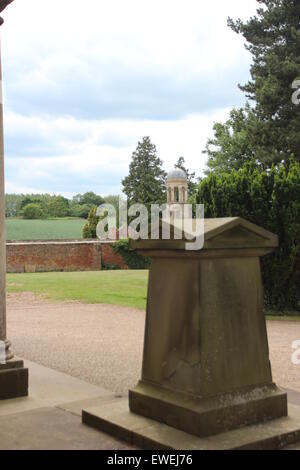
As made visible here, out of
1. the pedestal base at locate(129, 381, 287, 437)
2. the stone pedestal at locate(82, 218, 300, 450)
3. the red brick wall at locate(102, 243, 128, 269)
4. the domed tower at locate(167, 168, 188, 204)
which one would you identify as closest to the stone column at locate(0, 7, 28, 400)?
the stone pedestal at locate(82, 218, 300, 450)

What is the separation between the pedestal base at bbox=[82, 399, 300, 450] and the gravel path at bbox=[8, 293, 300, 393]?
1824mm

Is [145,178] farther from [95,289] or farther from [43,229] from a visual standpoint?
[95,289]

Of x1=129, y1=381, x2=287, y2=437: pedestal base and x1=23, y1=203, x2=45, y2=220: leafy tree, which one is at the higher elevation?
x1=23, y1=203, x2=45, y2=220: leafy tree

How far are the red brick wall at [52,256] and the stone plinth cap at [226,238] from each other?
25.5m

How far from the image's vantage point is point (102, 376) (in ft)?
21.2

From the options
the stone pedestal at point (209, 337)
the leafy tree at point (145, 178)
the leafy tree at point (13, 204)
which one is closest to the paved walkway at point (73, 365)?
the stone pedestal at point (209, 337)

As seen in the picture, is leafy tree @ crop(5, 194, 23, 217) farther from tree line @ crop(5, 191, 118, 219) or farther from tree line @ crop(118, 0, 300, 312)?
tree line @ crop(118, 0, 300, 312)

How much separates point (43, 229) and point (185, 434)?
172ft

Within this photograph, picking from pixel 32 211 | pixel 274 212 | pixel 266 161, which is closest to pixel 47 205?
pixel 32 211

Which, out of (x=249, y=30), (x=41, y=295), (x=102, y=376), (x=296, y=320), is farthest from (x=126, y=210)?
(x=102, y=376)

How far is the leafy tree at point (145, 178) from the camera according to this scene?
4728cm

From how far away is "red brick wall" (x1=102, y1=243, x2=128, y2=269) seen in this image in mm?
31812

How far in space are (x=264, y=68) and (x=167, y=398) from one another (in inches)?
889
